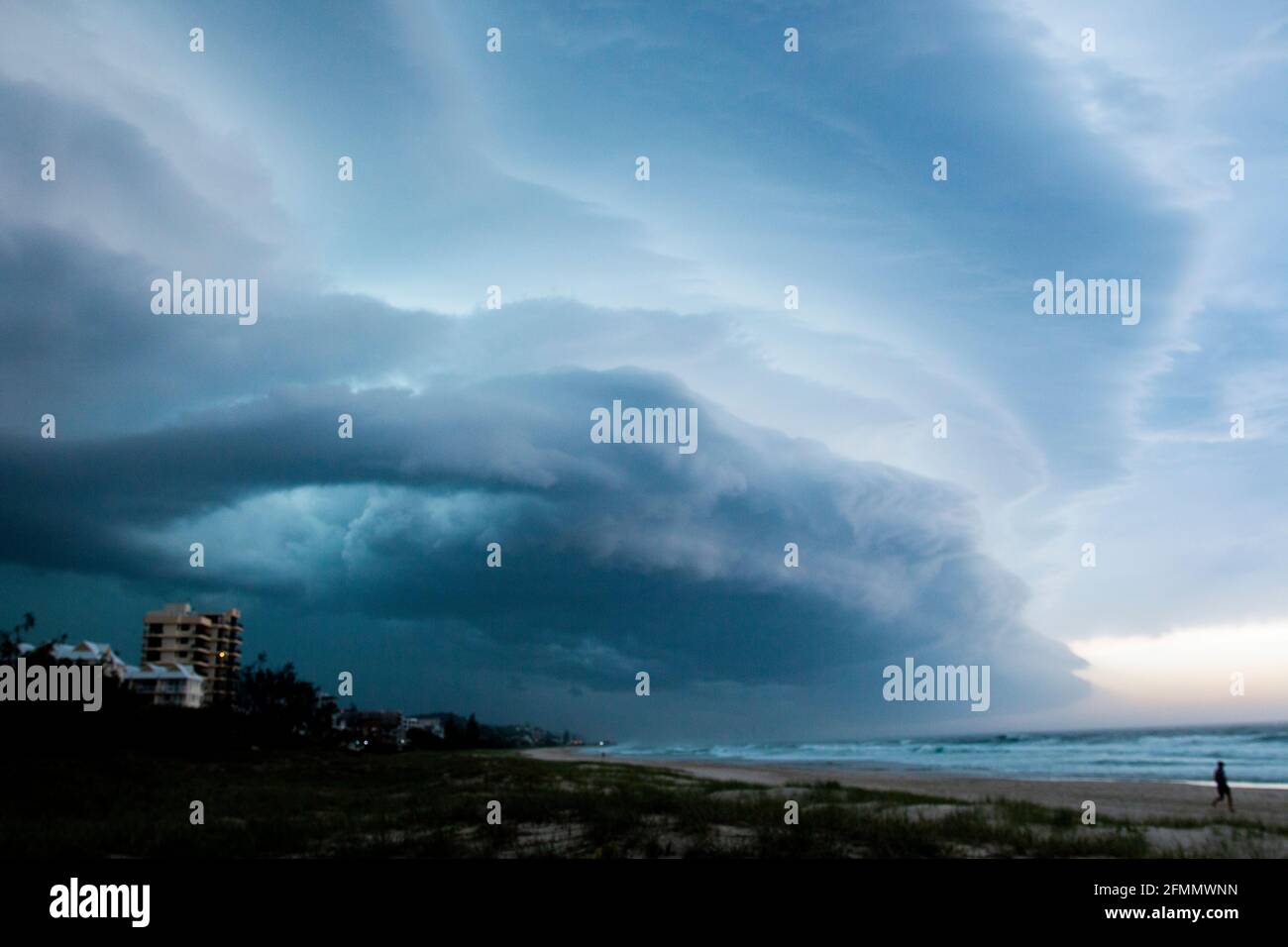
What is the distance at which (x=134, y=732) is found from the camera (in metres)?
51.3

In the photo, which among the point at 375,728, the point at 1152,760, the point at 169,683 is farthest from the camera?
the point at 375,728

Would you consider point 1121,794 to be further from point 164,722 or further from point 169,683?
point 169,683

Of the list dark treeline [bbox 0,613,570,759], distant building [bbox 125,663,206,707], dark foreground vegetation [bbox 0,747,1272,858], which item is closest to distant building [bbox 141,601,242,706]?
distant building [bbox 125,663,206,707]

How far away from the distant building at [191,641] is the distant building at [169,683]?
45.0ft

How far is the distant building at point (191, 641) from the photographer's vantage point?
160688mm

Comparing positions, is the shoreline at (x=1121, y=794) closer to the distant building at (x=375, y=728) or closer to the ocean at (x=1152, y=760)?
the ocean at (x=1152, y=760)

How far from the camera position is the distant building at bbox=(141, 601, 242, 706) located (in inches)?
6326

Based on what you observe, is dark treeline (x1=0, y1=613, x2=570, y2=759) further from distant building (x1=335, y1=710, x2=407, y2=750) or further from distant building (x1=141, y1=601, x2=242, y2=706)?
distant building (x1=141, y1=601, x2=242, y2=706)

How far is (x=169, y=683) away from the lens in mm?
136500

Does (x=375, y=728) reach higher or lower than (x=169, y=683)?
lower

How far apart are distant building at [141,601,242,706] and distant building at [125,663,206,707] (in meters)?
13.7

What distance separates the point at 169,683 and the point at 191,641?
28761mm

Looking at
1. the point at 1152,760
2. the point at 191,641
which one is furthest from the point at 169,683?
the point at 1152,760
